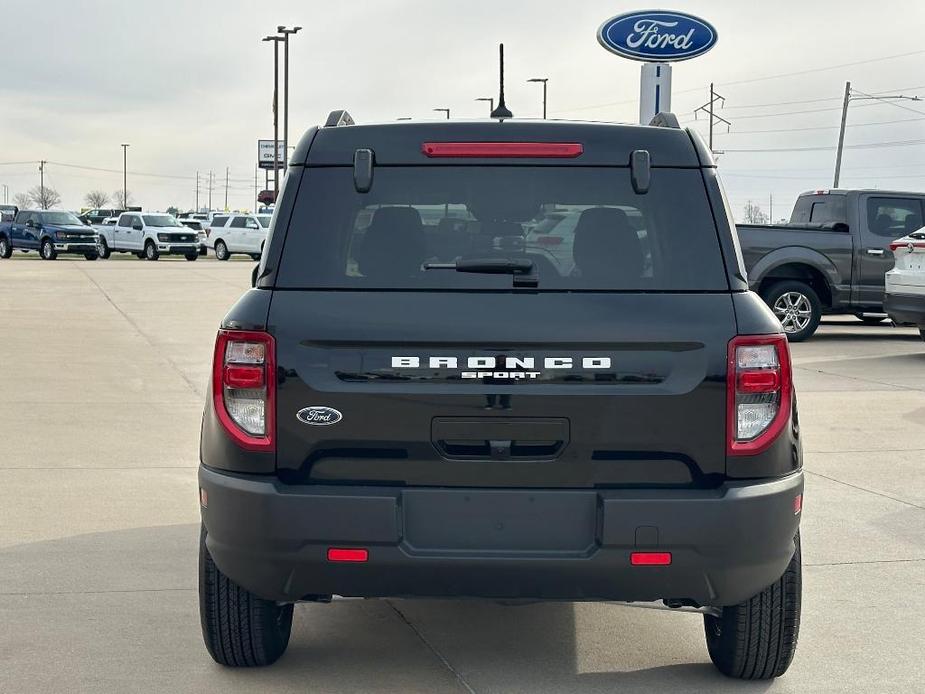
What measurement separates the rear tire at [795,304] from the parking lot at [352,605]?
6.29m

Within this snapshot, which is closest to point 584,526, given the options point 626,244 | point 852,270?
point 626,244

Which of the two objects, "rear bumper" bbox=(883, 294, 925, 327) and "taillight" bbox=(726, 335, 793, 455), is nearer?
"taillight" bbox=(726, 335, 793, 455)

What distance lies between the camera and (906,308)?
618 inches

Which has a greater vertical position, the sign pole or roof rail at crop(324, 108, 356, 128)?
the sign pole

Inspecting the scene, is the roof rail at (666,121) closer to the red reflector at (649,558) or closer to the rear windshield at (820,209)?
the red reflector at (649,558)

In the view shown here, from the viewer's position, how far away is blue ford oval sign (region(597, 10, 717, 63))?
21734mm

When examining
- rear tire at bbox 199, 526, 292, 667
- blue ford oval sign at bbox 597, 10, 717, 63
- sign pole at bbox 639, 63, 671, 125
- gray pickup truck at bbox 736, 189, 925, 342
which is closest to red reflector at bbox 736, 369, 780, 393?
rear tire at bbox 199, 526, 292, 667

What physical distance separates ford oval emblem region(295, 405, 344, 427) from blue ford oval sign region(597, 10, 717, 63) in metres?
18.6

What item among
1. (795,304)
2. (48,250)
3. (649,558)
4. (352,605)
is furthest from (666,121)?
(48,250)

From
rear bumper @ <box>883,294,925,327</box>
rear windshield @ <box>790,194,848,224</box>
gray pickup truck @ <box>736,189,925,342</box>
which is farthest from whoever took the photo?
rear windshield @ <box>790,194,848,224</box>

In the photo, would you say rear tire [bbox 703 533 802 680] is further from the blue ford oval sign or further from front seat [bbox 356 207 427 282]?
the blue ford oval sign

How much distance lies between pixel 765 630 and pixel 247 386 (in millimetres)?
1926

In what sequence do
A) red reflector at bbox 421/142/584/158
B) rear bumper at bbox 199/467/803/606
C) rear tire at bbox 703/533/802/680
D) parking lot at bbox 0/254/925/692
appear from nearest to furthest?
Answer: rear bumper at bbox 199/467/803/606 < red reflector at bbox 421/142/584/158 < rear tire at bbox 703/533/802/680 < parking lot at bbox 0/254/925/692

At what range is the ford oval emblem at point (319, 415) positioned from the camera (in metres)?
3.99
